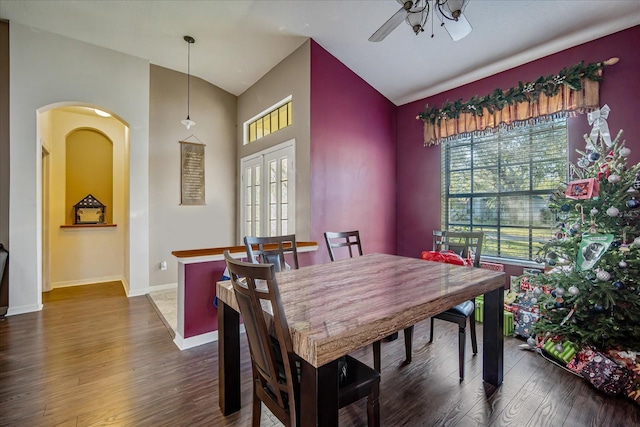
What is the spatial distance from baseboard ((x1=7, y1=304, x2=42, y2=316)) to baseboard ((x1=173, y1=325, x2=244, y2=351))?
2.15 m

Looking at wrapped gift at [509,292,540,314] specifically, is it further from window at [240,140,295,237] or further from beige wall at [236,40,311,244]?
window at [240,140,295,237]

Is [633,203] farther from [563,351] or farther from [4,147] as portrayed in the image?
[4,147]

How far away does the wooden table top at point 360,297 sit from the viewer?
1.04 metres

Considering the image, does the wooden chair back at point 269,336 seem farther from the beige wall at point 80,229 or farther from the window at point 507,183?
the beige wall at point 80,229

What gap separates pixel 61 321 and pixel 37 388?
4.90 ft

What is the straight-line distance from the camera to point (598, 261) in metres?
2.14

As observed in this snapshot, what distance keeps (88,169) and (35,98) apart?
170 centimetres

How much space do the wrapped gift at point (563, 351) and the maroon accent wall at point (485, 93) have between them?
116 cm

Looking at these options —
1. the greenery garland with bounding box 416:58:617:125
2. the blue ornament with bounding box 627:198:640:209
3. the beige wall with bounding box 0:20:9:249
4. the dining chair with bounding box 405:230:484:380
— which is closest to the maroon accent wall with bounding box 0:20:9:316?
the beige wall with bounding box 0:20:9:249

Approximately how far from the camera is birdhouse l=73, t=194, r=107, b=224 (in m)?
4.84

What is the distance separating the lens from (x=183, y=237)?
15.9 feet

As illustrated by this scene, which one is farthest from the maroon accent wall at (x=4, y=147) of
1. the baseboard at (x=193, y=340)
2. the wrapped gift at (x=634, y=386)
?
the wrapped gift at (x=634, y=386)

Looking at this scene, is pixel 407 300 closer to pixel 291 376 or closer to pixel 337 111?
pixel 291 376

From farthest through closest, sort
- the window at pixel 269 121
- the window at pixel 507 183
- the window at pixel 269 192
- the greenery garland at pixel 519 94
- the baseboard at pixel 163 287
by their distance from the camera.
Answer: the baseboard at pixel 163 287 < the window at pixel 269 121 < the window at pixel 269 192 < the window at pixel 507 183 < the greenery garland at pixel 519 94
